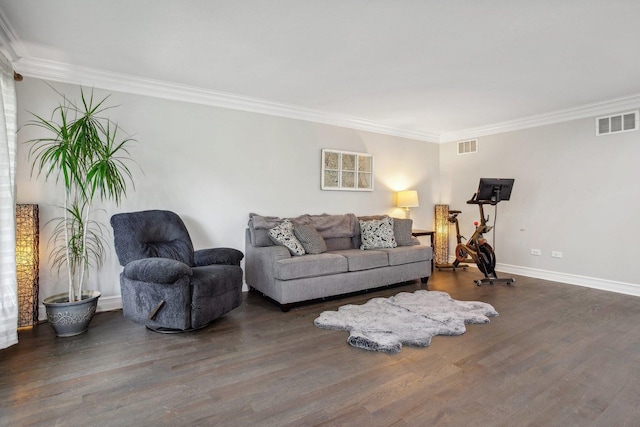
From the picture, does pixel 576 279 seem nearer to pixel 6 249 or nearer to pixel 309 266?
pixel 309 266

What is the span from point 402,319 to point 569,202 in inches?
131

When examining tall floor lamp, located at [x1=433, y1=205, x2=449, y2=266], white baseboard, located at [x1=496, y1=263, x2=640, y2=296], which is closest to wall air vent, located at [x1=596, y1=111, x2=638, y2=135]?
white baseboard, located at [x1=496, y1=263, x2=640, y2=296]

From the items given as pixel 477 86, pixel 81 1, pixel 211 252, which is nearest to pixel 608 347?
pixel 477 86

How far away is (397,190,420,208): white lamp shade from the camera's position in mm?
5389

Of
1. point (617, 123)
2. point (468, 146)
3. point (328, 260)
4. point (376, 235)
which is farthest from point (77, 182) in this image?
point (617, 123)

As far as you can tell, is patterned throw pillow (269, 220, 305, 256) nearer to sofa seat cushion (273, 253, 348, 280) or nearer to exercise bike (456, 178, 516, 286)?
sofa seat cushion (273, 253, 348, 280)

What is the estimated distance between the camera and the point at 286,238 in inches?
149

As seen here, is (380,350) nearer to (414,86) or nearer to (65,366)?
(65,366)

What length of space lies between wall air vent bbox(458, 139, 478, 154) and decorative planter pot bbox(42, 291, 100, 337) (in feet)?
19.1

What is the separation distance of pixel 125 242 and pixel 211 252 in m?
0.79

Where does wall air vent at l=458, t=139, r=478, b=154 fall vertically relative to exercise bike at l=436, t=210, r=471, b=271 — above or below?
above

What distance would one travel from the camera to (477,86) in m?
3.65

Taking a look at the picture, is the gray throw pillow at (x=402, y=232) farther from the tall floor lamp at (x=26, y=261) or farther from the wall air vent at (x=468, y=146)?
the tall floor lamp at (x=26, y=261)

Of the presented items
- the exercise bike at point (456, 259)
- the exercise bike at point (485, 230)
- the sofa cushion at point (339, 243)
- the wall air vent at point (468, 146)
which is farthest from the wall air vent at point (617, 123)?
the sofa cushion at point (339, 243)
